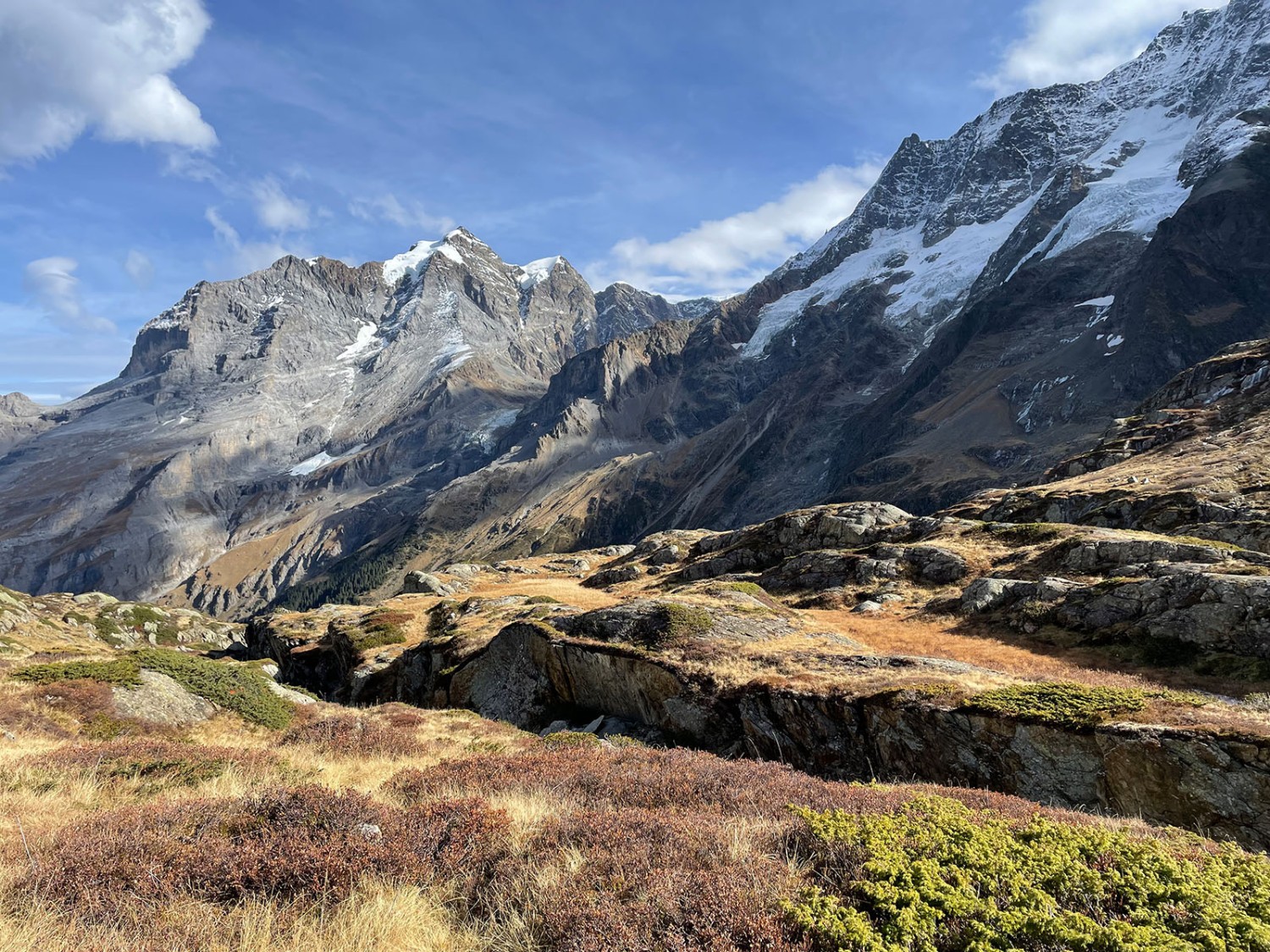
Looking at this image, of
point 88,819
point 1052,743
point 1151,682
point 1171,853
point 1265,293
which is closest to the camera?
point 1171,853

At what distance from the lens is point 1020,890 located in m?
5.54

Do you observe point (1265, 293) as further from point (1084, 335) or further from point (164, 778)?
point (164, 778)

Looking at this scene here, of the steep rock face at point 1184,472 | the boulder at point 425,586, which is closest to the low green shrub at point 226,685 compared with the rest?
the steep rock face at point 1184,472

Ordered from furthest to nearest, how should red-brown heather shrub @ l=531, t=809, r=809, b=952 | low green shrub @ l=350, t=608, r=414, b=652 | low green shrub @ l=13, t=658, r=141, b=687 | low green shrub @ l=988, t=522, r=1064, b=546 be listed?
low green shrub @ l=350, t=608, r=414, b=652
low green shrub @ l=988, t=522, r=1064, b=546
low green shrub @ l=13, t=658, r=141, b=687
red-brown heather shrub @ l=531, t=809, r=809, b=952

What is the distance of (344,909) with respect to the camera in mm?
5902

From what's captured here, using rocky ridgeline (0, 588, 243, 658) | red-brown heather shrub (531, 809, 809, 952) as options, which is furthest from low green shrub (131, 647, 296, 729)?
rocky ridgeline (0, 588, 243, 658)

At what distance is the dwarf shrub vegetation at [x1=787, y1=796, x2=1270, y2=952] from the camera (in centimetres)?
498

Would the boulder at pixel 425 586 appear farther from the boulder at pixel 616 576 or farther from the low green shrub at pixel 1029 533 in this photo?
the low green shrub at pixel 1029 533

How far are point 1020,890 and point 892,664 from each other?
46.5ft

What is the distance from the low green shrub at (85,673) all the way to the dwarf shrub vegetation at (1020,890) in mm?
20829

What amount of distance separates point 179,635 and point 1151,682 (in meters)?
127

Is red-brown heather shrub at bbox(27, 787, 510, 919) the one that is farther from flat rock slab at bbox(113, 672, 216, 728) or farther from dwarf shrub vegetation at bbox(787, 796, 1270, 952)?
flat rock slab at bbox(113, 672, 216, 728)

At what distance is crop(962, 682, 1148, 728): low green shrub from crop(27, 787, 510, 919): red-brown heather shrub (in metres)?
11.7

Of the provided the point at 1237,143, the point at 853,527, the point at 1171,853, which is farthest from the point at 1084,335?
the point at 1171,853
